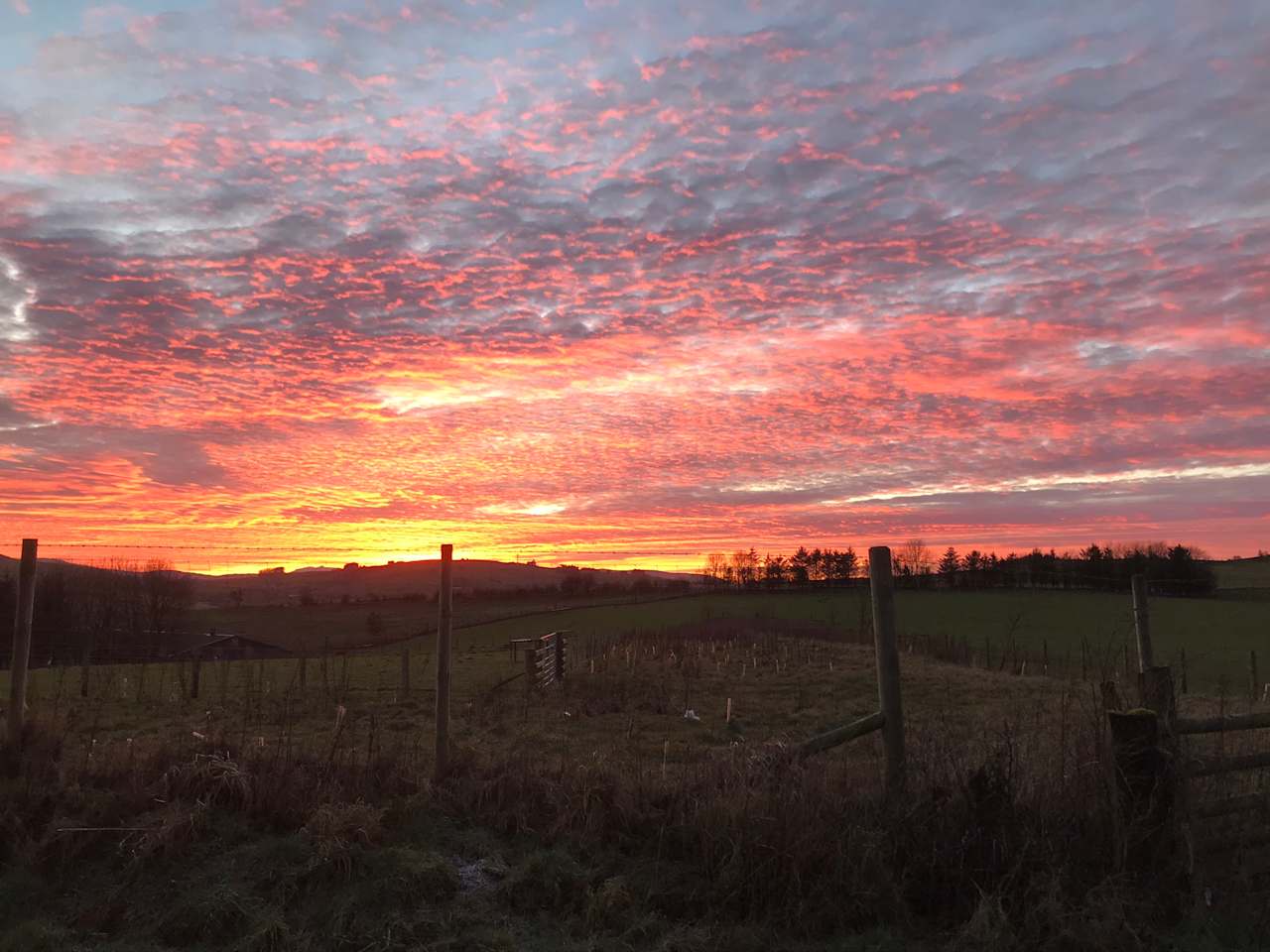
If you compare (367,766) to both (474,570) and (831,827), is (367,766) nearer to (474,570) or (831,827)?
(831,827)

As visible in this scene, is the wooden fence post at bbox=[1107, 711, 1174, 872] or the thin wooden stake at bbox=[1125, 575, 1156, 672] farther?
the thin wooden stake at bbox=[1125, 575, 1156, 672]

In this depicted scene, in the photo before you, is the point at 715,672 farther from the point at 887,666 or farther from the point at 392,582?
the point at 392,582

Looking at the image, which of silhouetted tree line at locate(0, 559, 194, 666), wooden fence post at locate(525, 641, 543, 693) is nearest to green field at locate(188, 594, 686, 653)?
silhouetted tree line at locate(0, 559, 194, 666)

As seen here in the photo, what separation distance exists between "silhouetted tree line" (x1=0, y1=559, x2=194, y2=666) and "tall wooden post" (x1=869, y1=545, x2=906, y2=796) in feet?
111

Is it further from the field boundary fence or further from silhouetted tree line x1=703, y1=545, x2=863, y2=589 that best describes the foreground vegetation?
A: silhouetted tree line x1=703, y1=545, x2=863, y2=589

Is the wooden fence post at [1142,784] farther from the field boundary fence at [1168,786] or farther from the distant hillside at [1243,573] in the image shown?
the distant hillside at [1243,573]

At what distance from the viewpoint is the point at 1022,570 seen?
5772cm

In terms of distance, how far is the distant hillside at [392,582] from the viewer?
96812 mm

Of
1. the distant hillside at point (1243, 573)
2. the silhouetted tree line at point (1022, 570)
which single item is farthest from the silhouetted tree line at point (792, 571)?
the distant hillside at point (1243, 573)

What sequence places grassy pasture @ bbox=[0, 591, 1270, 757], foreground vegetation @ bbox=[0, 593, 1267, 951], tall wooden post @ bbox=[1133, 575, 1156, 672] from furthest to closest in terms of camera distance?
grassy pasture @ bbox=[0, 591, 1270, 757] < tall wooden post @ bbox=[1133, 575, 1156, 672] < foreground vegetation @ bbox=[0, 593, 1267, 951]

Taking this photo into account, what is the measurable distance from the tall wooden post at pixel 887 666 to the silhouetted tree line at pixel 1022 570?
42.4 metres

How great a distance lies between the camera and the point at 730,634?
4147cm

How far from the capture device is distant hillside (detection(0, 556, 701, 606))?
318ft

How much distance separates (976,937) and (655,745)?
30.6ft
